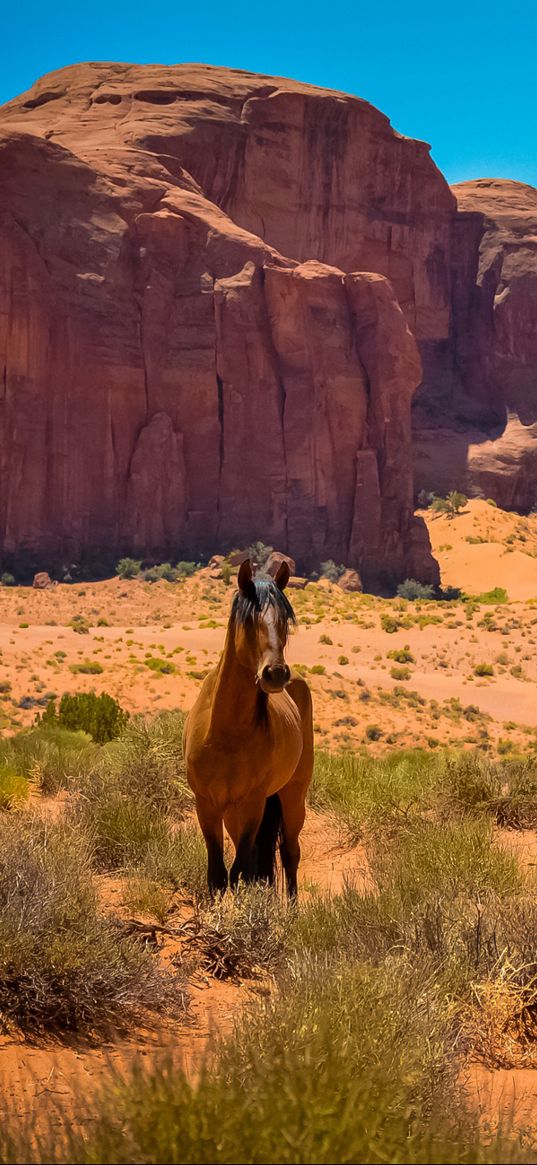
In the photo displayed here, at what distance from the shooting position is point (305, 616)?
39.2 meters

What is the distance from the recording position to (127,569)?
47000mm

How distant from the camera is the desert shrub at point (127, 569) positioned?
46844mm

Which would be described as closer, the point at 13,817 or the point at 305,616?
the point at 13,817

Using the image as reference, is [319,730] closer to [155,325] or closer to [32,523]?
[32,523]

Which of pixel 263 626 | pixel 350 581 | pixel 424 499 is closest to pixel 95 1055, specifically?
pixel 263 626

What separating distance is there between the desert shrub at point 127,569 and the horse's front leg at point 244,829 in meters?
41.0

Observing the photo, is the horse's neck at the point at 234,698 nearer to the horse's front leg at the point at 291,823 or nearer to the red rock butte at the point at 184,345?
the horse's front leg at the point at 291,823

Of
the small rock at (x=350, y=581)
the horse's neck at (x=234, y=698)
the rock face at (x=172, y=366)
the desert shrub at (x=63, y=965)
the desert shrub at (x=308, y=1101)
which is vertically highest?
the rock face at (x=172, y=366)

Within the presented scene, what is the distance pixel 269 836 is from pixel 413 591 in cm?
4293

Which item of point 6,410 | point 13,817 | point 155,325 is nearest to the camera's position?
point 13,817

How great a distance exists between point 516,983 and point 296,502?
4649 cm

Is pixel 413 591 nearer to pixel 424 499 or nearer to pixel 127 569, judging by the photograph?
pixel 127 569

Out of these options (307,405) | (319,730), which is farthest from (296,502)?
(319,730)

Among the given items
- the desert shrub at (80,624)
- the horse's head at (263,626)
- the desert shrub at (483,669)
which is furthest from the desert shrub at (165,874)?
the desert shrub at (80,624)
